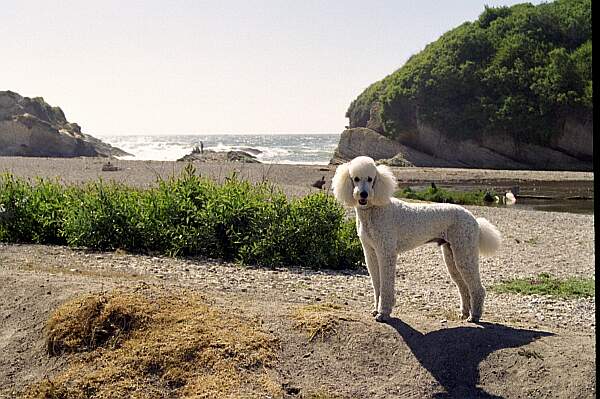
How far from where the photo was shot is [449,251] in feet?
25.8

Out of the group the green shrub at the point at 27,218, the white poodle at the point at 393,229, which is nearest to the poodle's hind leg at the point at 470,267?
the white poodle at the point at 393,229

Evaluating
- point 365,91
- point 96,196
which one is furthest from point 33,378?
point 365,91

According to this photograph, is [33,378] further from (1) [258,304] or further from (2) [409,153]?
(2) [409,153]

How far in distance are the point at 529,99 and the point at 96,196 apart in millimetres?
48709

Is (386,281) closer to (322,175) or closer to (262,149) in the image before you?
(322,175)

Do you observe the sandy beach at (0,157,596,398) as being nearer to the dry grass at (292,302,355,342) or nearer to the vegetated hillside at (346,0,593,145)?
the dry grass at (292,302,355,342)

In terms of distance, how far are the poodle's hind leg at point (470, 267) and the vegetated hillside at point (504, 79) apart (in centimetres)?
4907

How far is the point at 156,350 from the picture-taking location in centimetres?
712

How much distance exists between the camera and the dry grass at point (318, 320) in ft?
24.1

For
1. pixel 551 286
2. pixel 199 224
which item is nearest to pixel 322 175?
pixel 199 224

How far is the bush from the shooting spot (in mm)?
12469

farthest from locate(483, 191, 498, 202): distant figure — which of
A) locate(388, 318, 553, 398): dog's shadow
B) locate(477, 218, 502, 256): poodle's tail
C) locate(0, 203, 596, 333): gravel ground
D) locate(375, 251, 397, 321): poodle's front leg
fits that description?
locate(375, 251, 397, 321): poodle's front leg

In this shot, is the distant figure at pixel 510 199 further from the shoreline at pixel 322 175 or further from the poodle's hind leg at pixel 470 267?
the poodle's hind leg at pixel 470 267

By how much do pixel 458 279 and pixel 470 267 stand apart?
34cm
